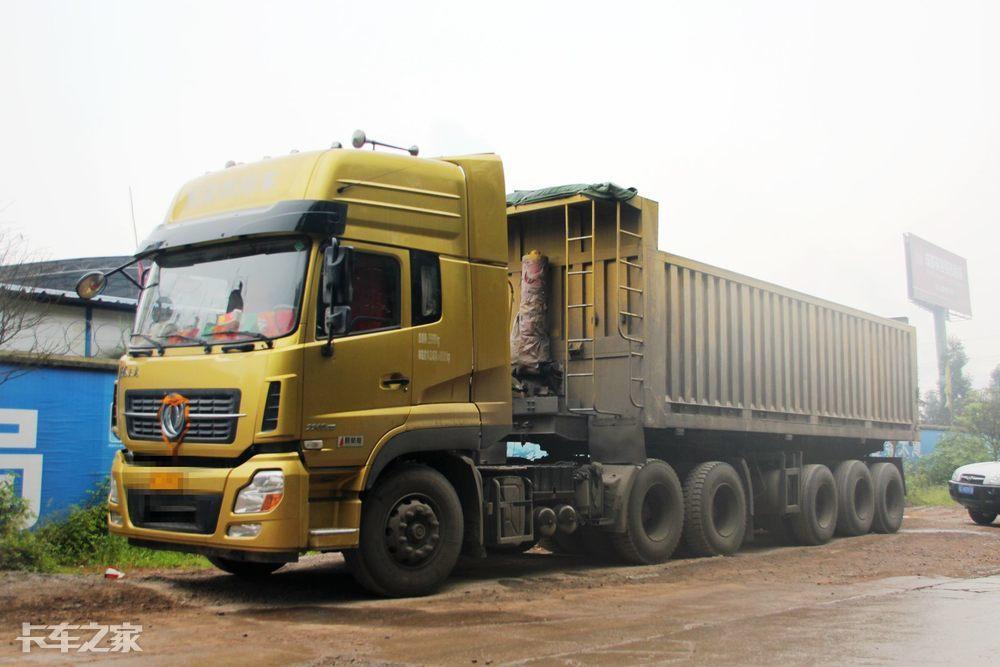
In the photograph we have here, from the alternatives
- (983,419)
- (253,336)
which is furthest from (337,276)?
(983,419)

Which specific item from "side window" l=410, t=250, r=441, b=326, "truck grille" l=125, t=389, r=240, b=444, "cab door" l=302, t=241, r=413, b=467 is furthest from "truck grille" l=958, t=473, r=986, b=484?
"truck grille" l=125, t=389, r=240, b=444

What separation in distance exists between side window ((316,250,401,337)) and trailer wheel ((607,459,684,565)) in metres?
3.67

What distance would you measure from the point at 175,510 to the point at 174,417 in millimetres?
661

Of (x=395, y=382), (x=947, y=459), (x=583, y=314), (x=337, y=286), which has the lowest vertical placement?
(x=947, y=459)

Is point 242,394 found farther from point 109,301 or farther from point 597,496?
point 109,301

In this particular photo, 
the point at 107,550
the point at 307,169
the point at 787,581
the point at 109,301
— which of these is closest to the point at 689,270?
the point at 787,581

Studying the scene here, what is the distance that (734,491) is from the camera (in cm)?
1183

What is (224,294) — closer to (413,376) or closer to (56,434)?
(413,376)

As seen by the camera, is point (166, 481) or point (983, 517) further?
point (983, 517)

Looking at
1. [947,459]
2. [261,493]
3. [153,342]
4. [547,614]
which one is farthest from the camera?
[947,459]

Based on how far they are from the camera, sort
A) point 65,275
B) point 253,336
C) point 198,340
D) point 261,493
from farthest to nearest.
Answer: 1. point 65,275
2. point 198,340
3. point 253,336
4. point 261,493

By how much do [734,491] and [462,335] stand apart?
5.14 m

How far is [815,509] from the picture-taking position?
1359cm

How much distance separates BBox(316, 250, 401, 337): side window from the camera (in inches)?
293
